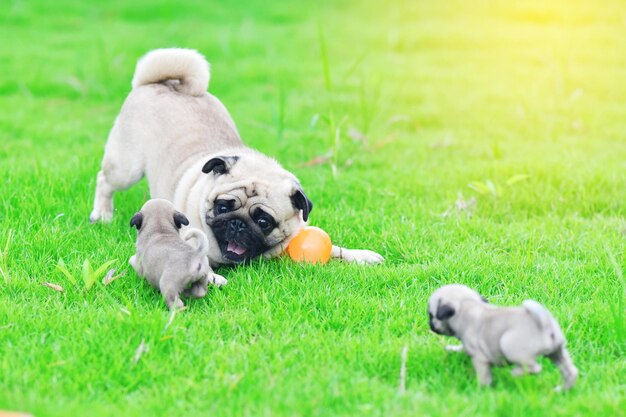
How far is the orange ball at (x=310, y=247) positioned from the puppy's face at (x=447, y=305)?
1396 millimetres

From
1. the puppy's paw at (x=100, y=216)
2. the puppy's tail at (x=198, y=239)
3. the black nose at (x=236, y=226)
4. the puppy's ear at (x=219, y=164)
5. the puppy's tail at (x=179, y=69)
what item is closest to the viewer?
the puppy's tail at (x=198, y=239)

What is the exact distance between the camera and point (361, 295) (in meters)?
4.50

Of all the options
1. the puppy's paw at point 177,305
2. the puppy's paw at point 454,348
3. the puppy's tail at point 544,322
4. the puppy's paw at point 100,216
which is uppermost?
the puppy's tail at point 544,322

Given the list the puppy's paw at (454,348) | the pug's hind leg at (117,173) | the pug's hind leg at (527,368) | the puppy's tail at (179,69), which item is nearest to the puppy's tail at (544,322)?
the pug's hind leg at (527,368)

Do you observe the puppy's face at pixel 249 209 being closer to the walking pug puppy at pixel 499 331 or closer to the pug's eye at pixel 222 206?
the pug's eye at pixel 222 206

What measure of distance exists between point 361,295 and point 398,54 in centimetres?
860

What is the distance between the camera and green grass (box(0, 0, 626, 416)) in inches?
135

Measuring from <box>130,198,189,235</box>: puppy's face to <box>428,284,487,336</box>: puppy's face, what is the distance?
1.72 m

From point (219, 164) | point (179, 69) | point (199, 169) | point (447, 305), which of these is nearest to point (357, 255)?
point (219, 164)

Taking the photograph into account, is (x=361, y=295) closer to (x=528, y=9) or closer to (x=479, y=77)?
(x=479, y=77)

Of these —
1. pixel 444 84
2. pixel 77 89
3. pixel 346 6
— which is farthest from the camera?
pixel 346 6

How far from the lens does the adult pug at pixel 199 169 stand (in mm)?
4875

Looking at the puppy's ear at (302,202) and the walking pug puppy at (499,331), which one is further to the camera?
the puppy's ear at (302,202)

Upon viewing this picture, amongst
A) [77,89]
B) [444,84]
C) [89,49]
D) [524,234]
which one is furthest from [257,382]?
[89,49]
